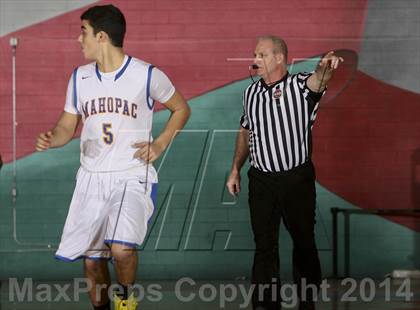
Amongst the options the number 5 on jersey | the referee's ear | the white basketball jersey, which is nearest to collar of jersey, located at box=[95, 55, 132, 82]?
the white basketball jersey

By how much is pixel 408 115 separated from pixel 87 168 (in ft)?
10.3

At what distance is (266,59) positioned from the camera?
7266 millimetres

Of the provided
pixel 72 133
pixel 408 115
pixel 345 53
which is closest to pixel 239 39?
pixel 345 53

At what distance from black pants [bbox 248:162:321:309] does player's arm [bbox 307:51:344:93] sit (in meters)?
0.54

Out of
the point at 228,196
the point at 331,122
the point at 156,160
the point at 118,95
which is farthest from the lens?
the point at 331,122

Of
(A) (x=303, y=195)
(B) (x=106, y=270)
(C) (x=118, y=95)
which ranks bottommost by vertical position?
(B) (x=106, y=270)

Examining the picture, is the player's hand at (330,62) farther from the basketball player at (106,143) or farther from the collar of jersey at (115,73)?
the collar of jersey at (115,73)

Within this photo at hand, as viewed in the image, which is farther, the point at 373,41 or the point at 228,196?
the point at 373,41

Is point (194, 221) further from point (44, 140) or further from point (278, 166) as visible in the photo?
point (44, 140)

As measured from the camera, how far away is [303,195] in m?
7.21

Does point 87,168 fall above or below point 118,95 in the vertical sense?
below

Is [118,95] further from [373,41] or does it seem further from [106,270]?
[373,41]

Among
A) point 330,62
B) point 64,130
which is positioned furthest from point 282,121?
point 64,130

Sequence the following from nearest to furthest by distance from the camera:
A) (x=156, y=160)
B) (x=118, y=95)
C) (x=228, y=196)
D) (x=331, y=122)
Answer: (x=118, y=95), (x=156, y=160), (x=228, y=196), (x=331, y=122)
